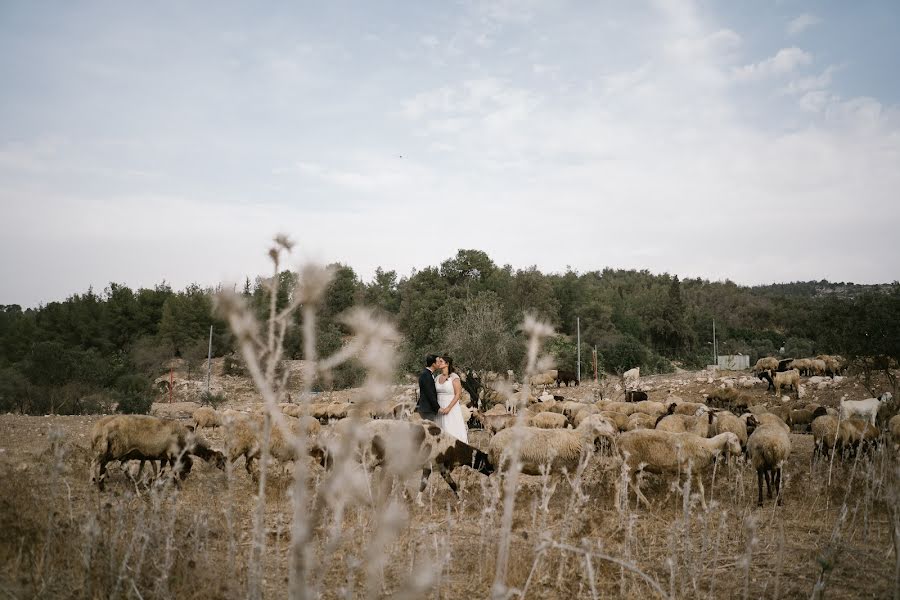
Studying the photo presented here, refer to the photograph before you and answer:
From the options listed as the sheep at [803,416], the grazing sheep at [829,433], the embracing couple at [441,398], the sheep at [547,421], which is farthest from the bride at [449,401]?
the sheep at [803,416]

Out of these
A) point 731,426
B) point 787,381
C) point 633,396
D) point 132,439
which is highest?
point 132,439

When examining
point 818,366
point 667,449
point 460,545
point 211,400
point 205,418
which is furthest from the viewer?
point 818,366

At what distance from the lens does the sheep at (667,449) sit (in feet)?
26.7

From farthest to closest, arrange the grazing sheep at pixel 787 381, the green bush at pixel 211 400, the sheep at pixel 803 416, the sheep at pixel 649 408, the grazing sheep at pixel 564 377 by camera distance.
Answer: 1. the grazing sheep at pixel 564 377
2. the green bush at pixel 211 400
3. the grazing sheep at pixel 787 381
4. the sheep at pixel 803 416
5. the sheep at pixel 649 408

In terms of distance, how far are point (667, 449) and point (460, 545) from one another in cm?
393

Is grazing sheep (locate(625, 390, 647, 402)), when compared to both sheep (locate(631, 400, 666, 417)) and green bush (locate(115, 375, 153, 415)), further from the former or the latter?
green bush (locate(115, 375, 153, 415))

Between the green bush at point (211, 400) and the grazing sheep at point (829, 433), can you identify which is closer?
the grazing sheep at point (829, 433)

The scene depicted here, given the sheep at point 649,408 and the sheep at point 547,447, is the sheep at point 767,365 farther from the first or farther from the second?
the sheep at point 547,447

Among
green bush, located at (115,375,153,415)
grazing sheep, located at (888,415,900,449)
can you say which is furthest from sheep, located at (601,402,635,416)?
green bush, located at (115,375,153,415)

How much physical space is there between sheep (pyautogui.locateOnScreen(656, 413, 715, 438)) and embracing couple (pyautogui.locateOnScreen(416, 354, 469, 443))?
4289 mm

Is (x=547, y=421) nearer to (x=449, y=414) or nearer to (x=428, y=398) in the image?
(x=449, y=414)

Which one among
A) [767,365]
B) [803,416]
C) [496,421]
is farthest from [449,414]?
[767,365]

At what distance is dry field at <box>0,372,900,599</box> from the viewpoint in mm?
3529

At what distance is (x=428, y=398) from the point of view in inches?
396
